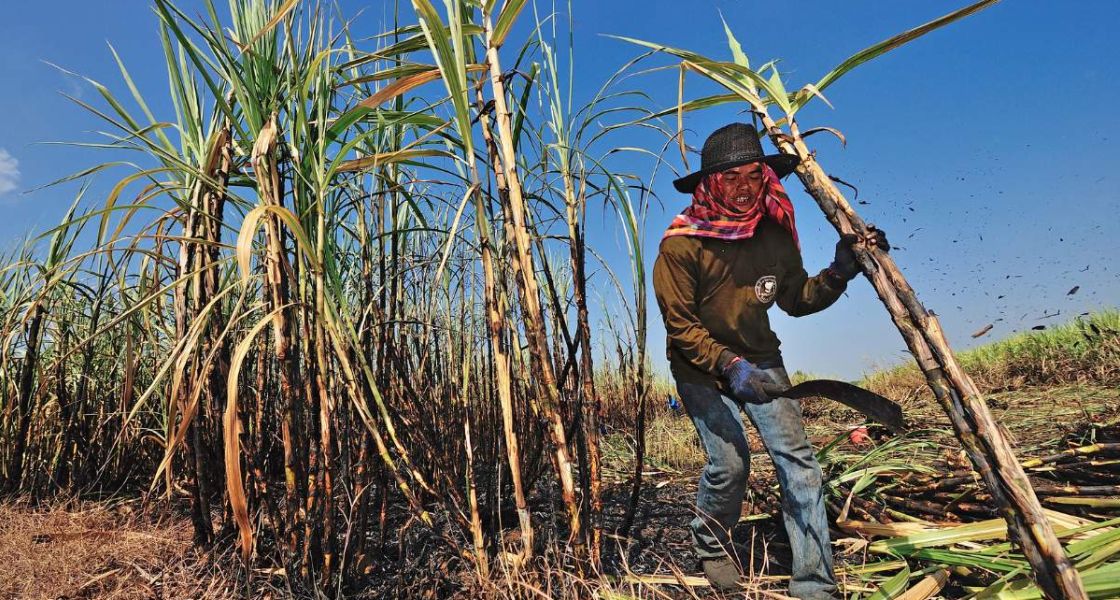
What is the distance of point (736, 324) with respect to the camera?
1.89m

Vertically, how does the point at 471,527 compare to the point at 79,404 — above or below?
below

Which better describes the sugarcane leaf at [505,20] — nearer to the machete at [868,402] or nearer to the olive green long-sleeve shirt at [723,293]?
the olive green long-sleeve shirt at [723,293]

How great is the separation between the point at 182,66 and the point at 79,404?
222 centimetres

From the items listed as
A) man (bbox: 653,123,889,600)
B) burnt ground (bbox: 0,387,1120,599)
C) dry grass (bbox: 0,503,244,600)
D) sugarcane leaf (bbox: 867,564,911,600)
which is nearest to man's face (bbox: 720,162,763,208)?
man (bbox: 653,123,889,600)

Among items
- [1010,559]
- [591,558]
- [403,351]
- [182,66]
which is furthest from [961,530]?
[182,66]

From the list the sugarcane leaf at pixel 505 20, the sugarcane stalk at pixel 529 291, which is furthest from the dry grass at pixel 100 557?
the sugarcane leaf at pixel 505 20

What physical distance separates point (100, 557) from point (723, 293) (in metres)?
2.47

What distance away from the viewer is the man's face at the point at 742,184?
1823mm

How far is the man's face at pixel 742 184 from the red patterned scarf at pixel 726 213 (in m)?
0.01

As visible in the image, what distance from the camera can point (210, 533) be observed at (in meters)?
1.97

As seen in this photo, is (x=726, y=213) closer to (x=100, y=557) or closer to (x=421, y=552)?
(x=421, y=552)

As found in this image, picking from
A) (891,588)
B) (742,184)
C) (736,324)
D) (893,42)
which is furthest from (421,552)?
(893,42)

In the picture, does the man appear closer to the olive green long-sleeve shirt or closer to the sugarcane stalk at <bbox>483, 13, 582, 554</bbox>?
the olive green long-sleeve shirt

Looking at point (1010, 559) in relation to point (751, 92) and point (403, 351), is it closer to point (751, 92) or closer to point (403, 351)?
point (751, 92)
